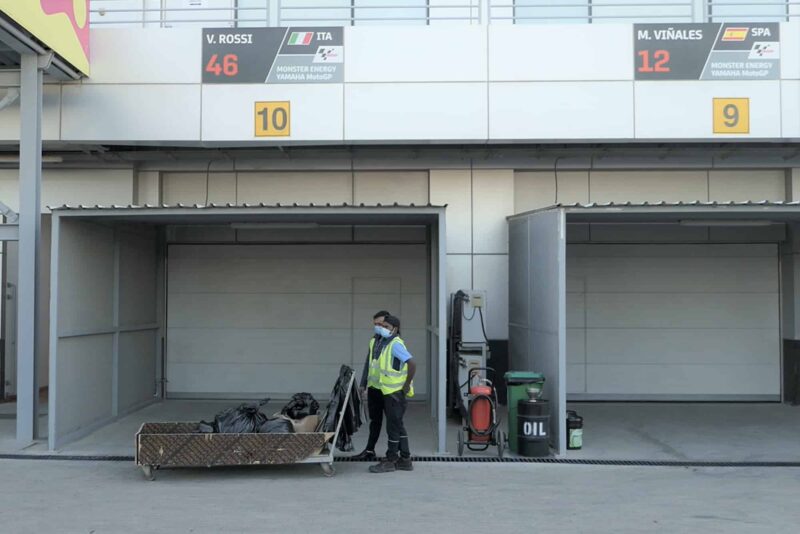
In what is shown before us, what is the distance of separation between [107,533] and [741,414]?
32.8 feet

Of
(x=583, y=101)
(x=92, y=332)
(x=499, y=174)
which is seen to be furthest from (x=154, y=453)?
(x=583, y=101)

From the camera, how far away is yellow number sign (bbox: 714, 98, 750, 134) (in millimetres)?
11820

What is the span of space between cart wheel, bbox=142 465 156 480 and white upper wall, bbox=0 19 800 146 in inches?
226

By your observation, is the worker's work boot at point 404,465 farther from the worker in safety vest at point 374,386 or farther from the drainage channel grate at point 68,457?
the drainage channel grate at point 68,457

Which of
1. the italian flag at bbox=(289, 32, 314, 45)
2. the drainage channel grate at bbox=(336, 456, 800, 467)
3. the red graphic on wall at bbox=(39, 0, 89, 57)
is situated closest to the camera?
the drainage channel grate at bbox=(336, 456, 800, 467)

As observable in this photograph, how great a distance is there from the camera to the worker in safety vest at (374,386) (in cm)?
862

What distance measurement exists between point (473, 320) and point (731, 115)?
17.4 feet

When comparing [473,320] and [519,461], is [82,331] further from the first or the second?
[519,461]

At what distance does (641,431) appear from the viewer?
10797mm

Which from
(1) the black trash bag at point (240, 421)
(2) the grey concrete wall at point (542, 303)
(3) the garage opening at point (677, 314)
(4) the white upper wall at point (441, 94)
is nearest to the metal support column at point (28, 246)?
(4) the white upper wall at point (441, 94)

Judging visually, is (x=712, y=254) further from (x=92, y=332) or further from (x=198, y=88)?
(x=92, y=332)

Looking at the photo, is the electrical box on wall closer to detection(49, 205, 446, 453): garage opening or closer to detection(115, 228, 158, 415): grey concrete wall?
detection(49, 205, 446, 453): garage opening

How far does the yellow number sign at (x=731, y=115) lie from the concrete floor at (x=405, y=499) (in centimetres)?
560

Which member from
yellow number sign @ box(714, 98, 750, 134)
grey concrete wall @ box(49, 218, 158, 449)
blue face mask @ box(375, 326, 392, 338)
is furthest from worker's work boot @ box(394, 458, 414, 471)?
yellow number sign @ box(714, 98, 750, 134)
